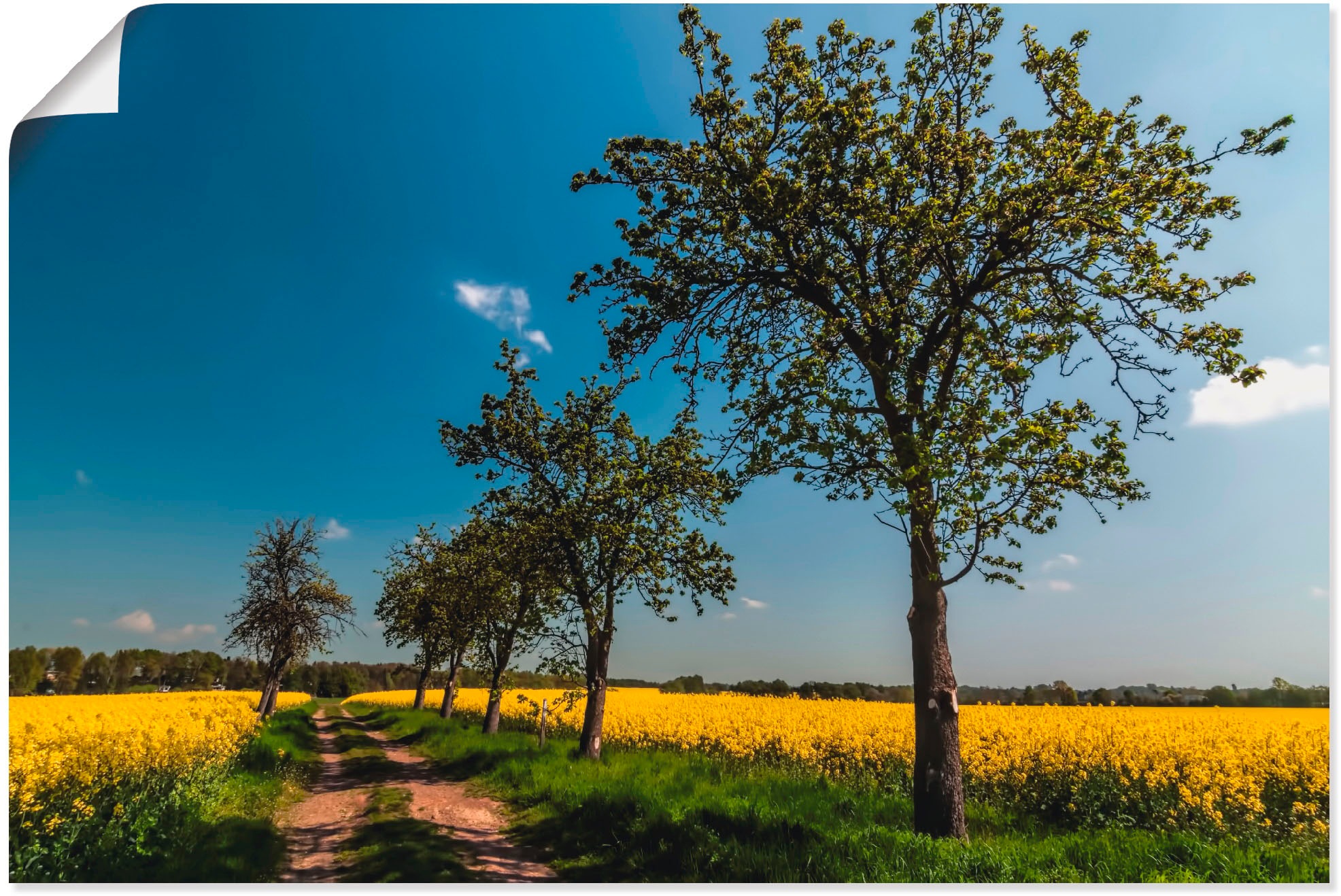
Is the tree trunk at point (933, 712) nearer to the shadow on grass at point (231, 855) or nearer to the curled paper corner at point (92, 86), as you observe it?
the shadow on grass at point (231, 855)

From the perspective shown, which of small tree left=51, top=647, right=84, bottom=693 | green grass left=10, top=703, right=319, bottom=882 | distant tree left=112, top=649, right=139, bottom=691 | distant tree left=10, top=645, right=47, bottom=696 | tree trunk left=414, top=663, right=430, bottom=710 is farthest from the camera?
tree trunk left=414, top=663, right=430, bottom=710

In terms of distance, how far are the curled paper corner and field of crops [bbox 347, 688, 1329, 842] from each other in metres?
10.6

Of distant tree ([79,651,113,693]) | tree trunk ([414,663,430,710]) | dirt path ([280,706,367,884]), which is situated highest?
distant tree ([79,651,113,693])

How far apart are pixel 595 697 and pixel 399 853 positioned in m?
5.58

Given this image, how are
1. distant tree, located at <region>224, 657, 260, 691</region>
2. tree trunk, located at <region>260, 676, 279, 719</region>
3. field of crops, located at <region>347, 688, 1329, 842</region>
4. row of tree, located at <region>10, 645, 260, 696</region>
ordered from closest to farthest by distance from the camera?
row of tree, located at <region>10, 645, 260, 696</region> → field of crops, located at <region>347, 688, 1329, 842</region> → tree trunk, located at <region>260, 676, 279, 719</region> → distant tree, located at <region>224, 657, 260, 691</region>

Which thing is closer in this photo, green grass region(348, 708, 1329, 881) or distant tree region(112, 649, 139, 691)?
green grass region(348, 708, 1329, 881)

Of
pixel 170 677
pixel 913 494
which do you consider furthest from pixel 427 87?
pixel 170 677

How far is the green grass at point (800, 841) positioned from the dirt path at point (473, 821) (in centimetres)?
26

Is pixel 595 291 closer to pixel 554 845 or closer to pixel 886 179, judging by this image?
pixel 886 179

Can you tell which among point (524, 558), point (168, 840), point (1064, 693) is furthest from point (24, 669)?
point (1064, 693)

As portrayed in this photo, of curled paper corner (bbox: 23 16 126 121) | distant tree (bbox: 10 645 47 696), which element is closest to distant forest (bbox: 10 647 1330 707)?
distant tree (bbox: 10 645 47 696)

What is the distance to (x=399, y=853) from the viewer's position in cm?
629

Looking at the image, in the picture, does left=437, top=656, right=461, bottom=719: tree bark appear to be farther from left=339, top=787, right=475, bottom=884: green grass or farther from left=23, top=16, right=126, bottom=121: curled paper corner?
left=23, top=16, right=126, bottom=121: curled paper corner

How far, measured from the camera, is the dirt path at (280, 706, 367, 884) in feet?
19.2
